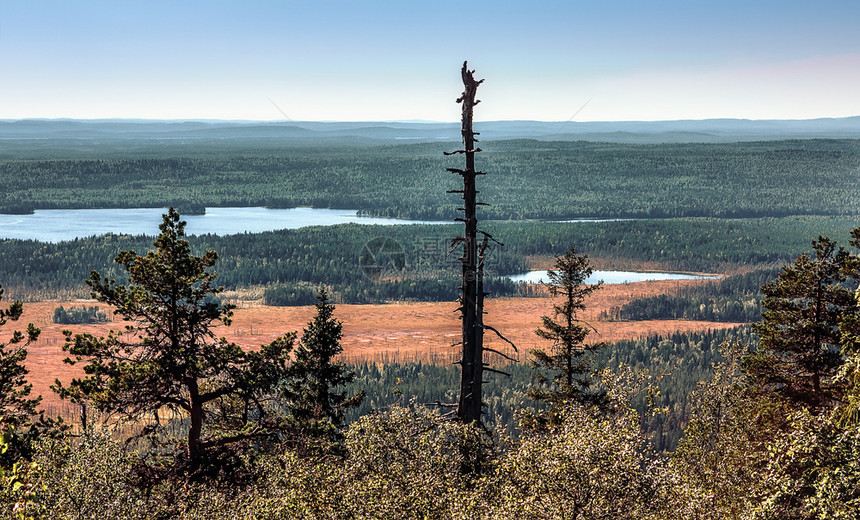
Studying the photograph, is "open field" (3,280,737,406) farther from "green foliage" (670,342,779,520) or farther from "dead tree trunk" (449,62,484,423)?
"dead tree trunk" (449,62,484,423)

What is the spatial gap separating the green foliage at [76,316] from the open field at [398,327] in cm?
197

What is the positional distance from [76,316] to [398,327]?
54566 millimetres

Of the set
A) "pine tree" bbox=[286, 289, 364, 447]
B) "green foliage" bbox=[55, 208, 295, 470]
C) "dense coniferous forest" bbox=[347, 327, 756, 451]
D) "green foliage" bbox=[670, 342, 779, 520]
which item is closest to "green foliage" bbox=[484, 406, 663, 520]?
"green foliage" bbox=[670, 342, 779, 520]

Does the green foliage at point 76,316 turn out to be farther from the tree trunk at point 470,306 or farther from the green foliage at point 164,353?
the tree trunk at point 470,306

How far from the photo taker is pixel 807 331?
32.2 m

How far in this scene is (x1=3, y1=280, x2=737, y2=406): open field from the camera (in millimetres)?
124812

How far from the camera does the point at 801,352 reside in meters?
32.7

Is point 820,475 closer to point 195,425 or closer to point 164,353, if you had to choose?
point 195,425

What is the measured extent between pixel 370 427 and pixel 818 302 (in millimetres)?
18016

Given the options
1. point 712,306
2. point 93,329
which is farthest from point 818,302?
point 712,306

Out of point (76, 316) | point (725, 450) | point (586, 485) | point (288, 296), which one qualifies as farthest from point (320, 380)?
point (288, 296)

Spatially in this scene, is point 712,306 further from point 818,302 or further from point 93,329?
point 818,302

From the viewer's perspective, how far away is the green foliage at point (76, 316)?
150 meters

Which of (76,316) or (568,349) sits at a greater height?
(568,349)
